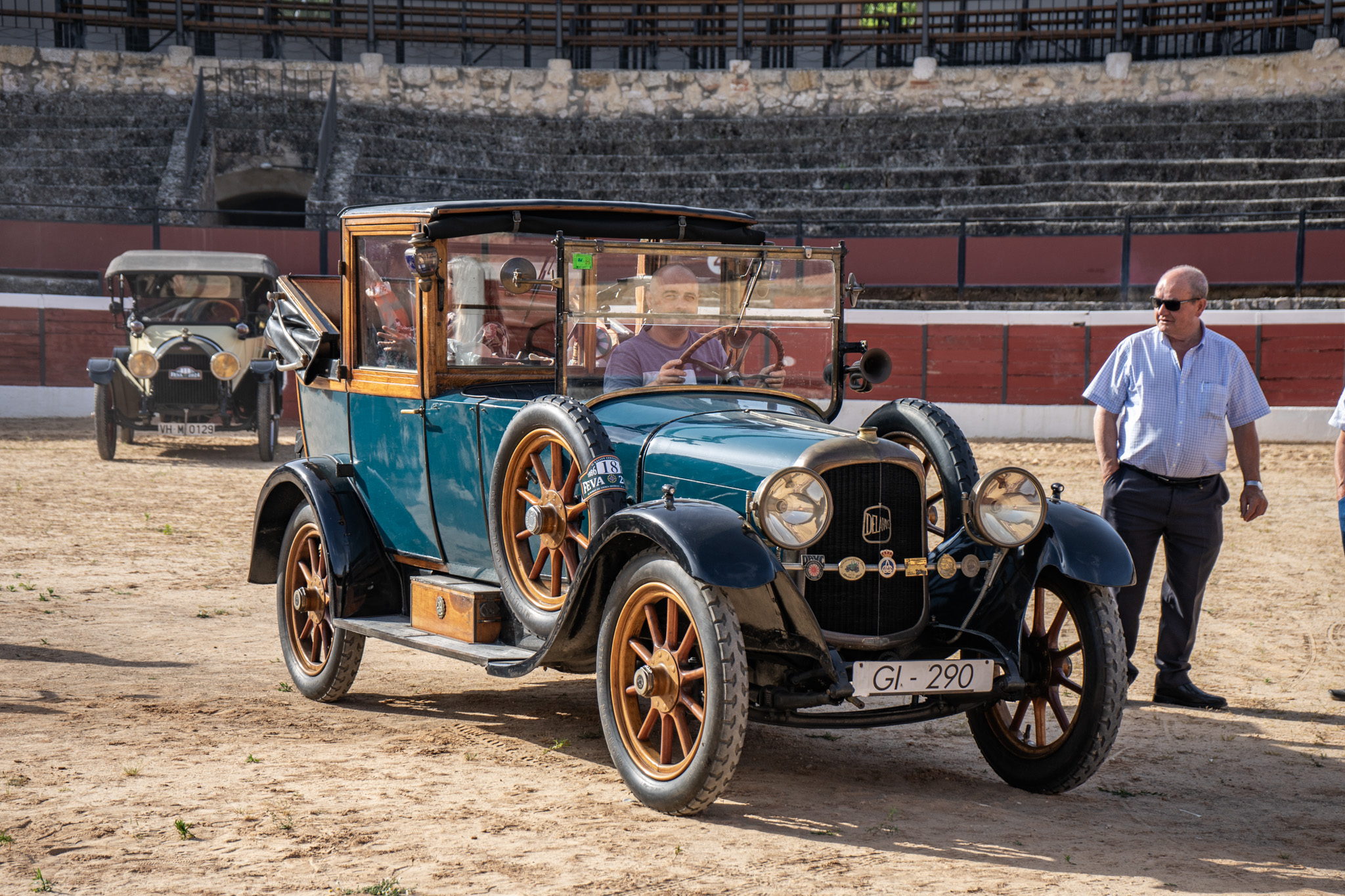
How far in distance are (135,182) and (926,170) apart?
12845 millimetres

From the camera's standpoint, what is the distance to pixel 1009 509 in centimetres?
447

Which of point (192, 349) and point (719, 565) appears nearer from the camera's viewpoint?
point (719, 565)

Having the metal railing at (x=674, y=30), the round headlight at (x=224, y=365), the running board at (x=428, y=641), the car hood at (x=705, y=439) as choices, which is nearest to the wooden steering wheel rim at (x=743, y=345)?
the car hood at (x=705, y=439)

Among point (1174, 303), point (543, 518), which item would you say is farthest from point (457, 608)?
point (1174, 303)

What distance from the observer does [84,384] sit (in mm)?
19516

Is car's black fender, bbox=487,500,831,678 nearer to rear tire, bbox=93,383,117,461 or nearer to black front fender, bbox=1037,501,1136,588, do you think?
black front fender, bbox=1037,501,1136,588

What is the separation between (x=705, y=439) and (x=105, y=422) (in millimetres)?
11309

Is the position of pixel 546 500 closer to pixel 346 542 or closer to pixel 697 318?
pixel 697 318

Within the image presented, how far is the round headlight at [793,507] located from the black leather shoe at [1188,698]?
2427 millimetres

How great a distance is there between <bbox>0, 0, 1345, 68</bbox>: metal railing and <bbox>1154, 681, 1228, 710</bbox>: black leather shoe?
68.7 feet

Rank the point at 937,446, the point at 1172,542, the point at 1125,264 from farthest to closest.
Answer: the point at 1125,264 → the point at 1172,542 → the point at 937,446

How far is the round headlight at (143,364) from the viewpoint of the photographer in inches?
582

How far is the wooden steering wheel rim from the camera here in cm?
511

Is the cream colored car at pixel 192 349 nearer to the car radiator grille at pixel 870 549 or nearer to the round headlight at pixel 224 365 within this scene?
the round headlight at pixel 224 365
